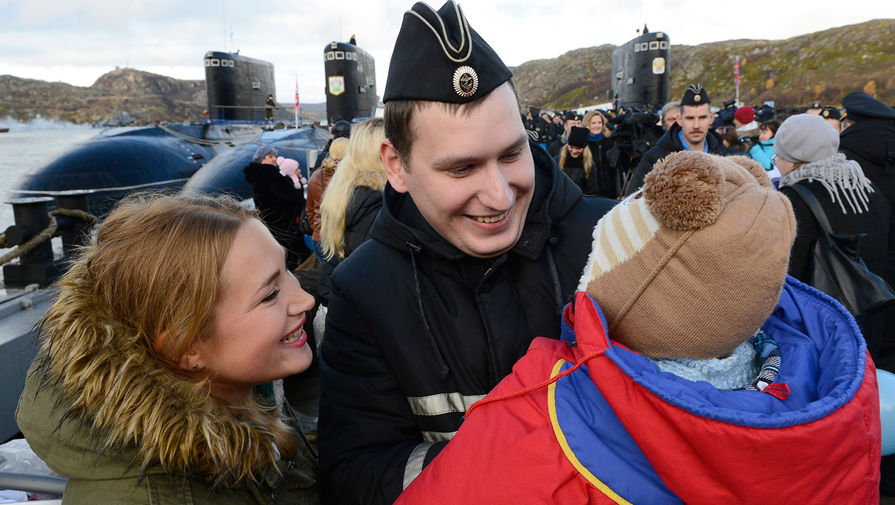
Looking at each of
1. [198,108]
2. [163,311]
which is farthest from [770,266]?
[198,108]

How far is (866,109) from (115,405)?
4.89 metres

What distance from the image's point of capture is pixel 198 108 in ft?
329

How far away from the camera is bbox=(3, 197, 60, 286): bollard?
4.63 metres

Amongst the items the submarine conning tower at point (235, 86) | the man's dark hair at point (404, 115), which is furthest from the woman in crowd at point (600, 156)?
the submarine conning tower at point (235, 86)

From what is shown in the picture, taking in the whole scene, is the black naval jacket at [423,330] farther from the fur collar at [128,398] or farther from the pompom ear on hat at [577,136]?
the pompom ear on hat at [577,136]

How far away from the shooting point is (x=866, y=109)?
4.15 meters

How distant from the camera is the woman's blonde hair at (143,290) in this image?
1.35 meters

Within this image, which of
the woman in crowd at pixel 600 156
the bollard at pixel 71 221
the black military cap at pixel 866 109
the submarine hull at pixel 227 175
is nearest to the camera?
the black military cap at pixel 866 109

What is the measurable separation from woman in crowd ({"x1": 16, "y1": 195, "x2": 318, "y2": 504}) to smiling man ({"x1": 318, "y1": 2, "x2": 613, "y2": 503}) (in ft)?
0.64

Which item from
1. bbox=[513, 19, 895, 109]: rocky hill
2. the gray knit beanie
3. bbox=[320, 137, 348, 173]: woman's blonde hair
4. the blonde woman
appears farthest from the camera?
bbox=[513, 19, 895, 109]: rocky hill

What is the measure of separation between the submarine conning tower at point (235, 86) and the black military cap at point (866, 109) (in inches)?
858

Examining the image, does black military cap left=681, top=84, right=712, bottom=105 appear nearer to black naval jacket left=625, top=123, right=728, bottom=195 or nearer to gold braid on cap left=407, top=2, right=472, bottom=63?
black naval jacket left=625, top=123, right=728, bottom=195

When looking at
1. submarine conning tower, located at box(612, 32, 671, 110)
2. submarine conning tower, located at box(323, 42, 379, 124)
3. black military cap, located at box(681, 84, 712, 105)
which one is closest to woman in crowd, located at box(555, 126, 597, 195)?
black military cap, located at box(681, 84, 712, 105)

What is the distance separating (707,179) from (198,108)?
111m
